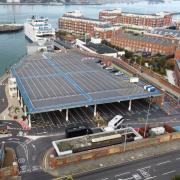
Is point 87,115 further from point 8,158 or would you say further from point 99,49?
point 99,49

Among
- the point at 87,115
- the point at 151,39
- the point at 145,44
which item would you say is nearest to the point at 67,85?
the point at 87,115

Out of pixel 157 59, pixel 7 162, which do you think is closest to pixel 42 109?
pixel 7 162

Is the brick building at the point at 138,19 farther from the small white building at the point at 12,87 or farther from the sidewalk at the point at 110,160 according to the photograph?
the sidewalk at the point at 110,160

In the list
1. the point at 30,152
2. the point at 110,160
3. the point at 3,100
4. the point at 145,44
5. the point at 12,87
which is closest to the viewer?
the point at 110,160

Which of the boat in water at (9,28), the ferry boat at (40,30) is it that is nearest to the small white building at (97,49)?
the ferry boat at (40,30)

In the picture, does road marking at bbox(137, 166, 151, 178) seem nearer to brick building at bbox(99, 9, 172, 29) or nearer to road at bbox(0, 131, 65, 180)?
road at bbox(0, 131, 65, 180)

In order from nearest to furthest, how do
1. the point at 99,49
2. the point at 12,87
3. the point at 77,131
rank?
the point at 77,131, the point at 12,87, the point at 99,49

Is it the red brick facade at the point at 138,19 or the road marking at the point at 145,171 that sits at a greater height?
the red brick facade at the point at 138,19
